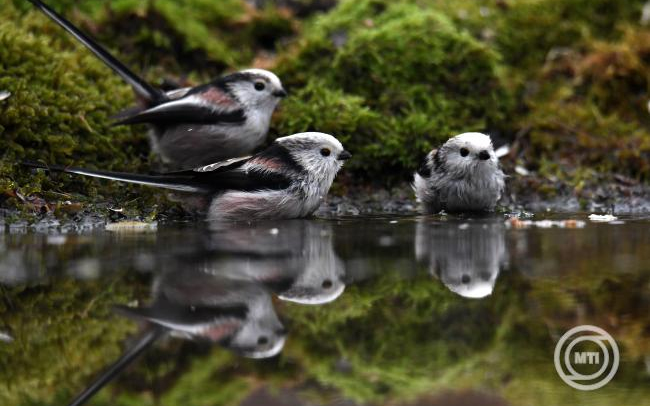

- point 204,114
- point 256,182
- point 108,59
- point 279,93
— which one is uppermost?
point 108,59

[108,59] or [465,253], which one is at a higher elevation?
[108,59]

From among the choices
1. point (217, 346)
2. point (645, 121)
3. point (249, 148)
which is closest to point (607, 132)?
point (645, 121)

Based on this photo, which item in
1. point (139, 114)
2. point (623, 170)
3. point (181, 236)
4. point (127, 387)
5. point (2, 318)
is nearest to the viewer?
point (127, 387)

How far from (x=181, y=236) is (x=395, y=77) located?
3.61m

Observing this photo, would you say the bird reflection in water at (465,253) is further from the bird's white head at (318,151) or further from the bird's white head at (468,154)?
the bird's white head at (318,151)

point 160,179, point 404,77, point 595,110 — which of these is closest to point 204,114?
point 160,179

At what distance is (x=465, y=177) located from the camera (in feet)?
19.7

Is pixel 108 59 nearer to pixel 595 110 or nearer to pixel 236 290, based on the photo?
pixel 236 290

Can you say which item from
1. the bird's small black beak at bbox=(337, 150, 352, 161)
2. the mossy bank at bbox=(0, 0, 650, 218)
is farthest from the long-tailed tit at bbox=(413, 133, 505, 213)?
the mossy bank at bbox=(0, 0, 650, 218)

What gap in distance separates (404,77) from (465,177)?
6.95 feet

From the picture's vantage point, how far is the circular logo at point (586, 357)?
2.43m

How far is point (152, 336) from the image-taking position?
2.67 meters

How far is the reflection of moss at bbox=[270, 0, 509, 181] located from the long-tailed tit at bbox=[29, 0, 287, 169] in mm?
772

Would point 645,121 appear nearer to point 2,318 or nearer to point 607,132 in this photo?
point 607,132
